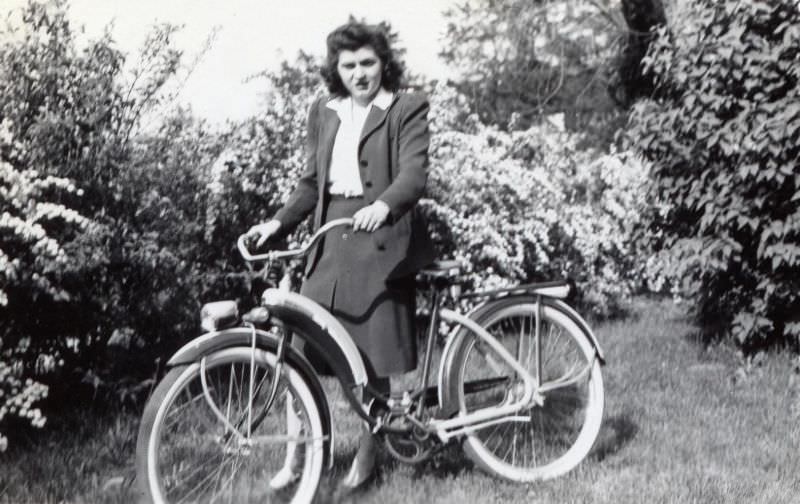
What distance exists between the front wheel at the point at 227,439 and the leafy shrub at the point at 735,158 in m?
2.85

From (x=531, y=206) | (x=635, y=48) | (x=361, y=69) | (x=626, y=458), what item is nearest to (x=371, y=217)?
(x=361, y=69)

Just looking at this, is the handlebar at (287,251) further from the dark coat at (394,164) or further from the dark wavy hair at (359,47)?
the dark wavy hair at (359,47)

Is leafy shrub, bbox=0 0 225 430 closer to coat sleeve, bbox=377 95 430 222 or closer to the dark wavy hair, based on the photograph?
the dark wavy hair

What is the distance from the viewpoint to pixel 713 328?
5750 mm

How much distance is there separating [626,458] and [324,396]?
146cm

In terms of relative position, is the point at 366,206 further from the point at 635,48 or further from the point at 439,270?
the point at 635,48

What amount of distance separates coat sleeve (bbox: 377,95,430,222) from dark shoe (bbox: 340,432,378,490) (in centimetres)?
A: 88

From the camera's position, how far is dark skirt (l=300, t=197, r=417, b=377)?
124 inches

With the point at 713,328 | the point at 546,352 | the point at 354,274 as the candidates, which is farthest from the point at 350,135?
the point at 713,328

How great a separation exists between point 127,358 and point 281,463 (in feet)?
4.46

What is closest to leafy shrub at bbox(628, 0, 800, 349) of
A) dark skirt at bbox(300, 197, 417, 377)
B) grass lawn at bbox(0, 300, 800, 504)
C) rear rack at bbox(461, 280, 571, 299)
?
grass lawn at bbox(0, 300, 800, 504)

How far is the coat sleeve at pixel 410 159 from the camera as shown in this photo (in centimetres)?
294

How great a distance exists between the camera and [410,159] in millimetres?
3072

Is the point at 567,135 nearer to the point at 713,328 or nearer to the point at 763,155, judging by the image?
the point at 713,328
